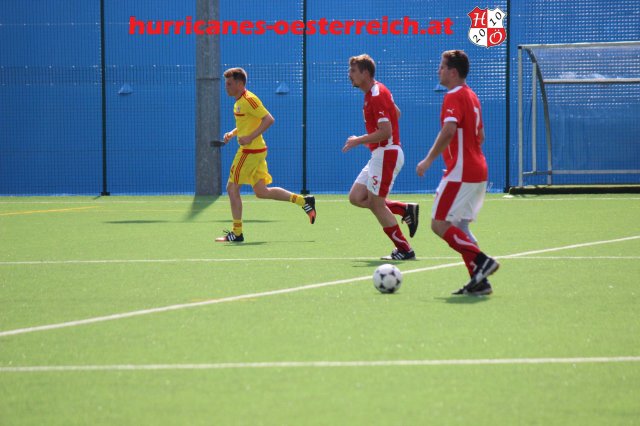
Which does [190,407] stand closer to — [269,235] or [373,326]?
[373,326]

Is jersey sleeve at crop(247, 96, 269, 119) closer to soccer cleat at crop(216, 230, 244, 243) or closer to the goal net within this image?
soccer cleat at crop(216, 230, 244, 243)

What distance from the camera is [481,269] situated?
25.5ft

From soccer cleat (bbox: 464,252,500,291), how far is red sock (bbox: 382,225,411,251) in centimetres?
247

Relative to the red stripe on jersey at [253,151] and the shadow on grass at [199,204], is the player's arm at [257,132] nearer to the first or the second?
the red stripe on jersey at [253,151]

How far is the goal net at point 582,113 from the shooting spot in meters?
21.0

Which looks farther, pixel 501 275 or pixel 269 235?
pixel 269 235

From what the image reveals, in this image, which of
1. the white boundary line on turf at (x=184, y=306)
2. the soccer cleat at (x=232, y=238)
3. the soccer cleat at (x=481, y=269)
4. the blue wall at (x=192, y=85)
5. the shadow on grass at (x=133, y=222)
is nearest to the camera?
the white boundary line on turf at (x=184, y=306)

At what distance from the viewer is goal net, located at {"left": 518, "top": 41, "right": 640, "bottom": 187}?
21.0m

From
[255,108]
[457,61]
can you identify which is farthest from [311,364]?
[255,108]

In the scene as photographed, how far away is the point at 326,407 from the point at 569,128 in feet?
58.9

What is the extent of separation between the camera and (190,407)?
4645 millimetres

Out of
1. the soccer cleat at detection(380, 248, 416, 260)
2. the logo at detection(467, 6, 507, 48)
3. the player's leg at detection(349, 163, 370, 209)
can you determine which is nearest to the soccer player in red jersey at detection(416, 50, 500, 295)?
the soccer cleat at detection(380, 248, 416, 260)

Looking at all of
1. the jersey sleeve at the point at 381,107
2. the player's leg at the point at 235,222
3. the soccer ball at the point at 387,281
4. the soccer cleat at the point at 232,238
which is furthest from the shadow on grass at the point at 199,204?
the soccer ball at the point at 387,281

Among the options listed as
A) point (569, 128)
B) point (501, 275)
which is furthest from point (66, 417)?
point (569, 128)
